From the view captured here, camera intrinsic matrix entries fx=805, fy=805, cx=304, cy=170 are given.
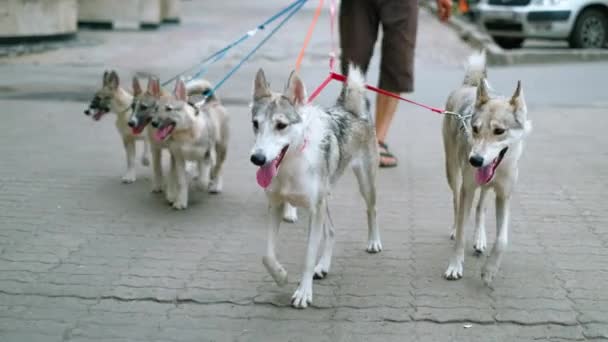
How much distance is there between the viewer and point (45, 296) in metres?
4.71

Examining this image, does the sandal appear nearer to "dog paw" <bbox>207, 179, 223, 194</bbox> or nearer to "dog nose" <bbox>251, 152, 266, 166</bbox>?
"dog paw" <bbox>207, 179, 223, 194</bbox>

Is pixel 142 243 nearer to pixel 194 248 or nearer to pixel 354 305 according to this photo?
pixel 194 248

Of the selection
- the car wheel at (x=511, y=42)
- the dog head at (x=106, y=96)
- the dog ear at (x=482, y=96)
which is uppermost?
the dog ear at (x=482, y=96)

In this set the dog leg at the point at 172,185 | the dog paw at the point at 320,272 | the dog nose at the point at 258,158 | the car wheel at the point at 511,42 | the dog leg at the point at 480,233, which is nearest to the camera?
the dog nose at the point at 258,158

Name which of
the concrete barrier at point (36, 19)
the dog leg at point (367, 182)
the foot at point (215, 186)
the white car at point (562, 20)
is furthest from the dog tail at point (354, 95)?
the white car at point (562, 20)

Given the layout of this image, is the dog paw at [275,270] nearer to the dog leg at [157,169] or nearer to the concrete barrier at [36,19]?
the dog leg at [157,169]

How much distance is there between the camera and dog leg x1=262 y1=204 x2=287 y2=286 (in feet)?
15.0

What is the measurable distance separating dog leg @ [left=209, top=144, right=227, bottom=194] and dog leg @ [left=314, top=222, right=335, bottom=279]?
204 centimetres

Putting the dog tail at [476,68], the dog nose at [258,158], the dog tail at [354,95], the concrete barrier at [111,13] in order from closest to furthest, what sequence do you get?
the dog nose at [258,158], the dog tail at [354,95], the dog tail at [476,68], the concrete barrier at [111,13]

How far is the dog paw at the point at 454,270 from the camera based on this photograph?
4992mm

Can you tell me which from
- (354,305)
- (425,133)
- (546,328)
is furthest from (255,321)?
(425,133)

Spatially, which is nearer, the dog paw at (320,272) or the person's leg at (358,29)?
the dog paw at (320,272)

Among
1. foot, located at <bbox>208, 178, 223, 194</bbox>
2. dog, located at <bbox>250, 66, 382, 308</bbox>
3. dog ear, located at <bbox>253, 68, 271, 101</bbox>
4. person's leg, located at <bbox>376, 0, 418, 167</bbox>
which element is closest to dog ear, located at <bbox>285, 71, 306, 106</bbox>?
dog, located at <bbox>250, 66, 382, 308</bbox>

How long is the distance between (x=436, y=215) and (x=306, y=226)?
107 centimetres
